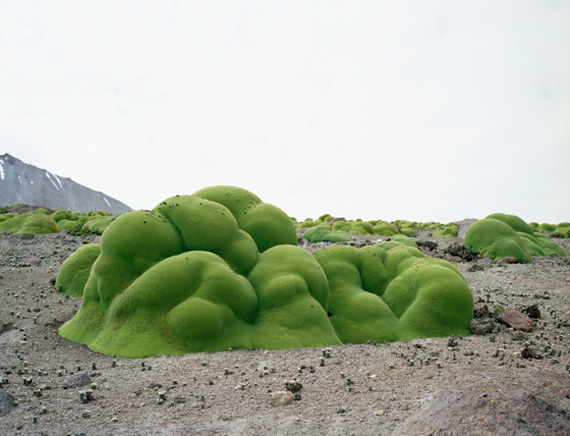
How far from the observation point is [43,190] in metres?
162

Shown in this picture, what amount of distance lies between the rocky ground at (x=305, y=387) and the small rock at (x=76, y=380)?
35 mm

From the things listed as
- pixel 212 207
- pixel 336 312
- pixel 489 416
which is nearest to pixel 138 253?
pixel 212 207

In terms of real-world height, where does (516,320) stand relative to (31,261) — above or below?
above

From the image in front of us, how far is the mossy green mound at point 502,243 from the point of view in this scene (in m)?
22.6

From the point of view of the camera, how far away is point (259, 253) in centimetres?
1220

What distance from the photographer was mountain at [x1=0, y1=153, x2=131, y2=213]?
15550 cm

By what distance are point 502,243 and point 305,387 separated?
19.4 metres

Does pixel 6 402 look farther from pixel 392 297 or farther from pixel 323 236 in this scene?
pixel 323 236

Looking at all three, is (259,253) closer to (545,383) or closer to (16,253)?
(545,383)

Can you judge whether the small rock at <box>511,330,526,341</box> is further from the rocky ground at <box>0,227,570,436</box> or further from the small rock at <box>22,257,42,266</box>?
the small rock at <box>22,257,42,266</box>

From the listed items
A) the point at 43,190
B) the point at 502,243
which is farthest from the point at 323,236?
the point at 43,190

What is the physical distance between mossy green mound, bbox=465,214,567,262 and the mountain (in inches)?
6184

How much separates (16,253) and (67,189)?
162720 millimetres

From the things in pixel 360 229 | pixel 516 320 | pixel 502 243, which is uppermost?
pixel 502 243
